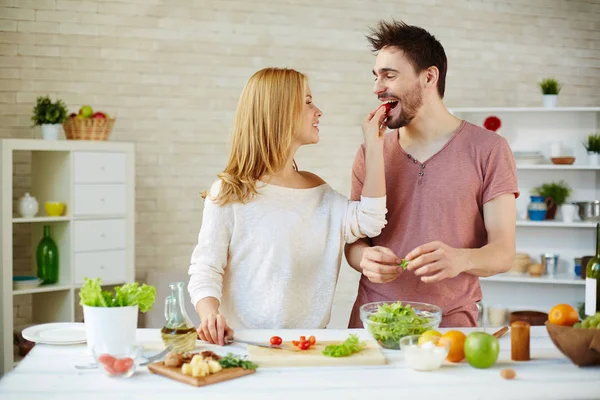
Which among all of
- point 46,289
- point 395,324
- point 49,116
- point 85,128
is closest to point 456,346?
point 395,324

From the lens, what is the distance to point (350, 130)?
20.1 feet

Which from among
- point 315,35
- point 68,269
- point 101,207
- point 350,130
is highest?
point 315,35

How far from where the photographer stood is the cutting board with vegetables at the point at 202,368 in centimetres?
194

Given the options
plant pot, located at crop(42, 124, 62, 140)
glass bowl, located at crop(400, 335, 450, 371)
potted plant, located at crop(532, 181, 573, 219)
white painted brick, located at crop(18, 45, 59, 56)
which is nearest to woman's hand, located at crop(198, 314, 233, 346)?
glass bowl, located at crop(400, 335, 450, 371)

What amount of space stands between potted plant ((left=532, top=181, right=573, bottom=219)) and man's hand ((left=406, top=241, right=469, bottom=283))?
3.89m

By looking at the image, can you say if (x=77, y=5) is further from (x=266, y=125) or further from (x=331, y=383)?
(x=331, y=383)

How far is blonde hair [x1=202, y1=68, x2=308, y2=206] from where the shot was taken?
2721mm

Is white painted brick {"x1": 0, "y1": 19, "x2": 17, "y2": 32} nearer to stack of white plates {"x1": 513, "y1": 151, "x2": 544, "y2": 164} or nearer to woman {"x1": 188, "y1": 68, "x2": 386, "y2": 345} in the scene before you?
woman {"x1": 188, "y1": 68, "x2": 386, "y2": 345}

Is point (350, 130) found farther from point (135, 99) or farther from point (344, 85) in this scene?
point (135, 99)

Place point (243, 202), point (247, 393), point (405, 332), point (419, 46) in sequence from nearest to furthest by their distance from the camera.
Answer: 1. point (247, 393)
2. point (405, 332)
3. point (243, 202)
4. point (419, 46)

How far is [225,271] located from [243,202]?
0.26m

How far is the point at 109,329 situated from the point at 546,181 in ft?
16.2

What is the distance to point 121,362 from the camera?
1982mm

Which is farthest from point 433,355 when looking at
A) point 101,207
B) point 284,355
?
point 101,207
